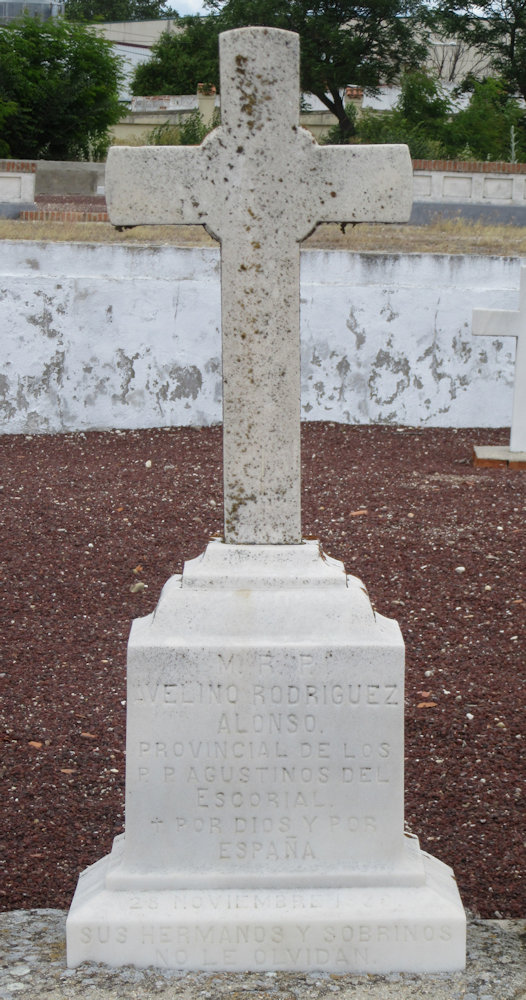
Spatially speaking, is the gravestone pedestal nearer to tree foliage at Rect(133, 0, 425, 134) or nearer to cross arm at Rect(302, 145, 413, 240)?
cross arm at Rect(302, 145, 413, 240)

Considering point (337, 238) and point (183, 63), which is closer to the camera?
point (337, 238)

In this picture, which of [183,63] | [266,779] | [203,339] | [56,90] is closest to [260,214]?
[266,779]

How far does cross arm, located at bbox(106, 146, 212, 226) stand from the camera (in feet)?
8.42

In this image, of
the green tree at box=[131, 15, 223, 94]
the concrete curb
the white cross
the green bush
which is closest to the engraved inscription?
the concrete curb

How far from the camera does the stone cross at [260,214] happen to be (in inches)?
99.4

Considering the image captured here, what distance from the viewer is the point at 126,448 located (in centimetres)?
780

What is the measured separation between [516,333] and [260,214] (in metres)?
5.03

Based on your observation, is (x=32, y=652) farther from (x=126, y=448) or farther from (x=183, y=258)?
(x=183, y=258)

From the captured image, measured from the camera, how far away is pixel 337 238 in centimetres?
1082

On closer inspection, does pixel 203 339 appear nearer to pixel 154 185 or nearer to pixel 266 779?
pixel 154 185

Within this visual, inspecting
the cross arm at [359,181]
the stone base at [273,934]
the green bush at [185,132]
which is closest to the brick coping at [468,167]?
the green bush at [185,132]

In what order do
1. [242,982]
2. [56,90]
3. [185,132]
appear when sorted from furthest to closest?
[56,90]
[185,132]
[242,982]

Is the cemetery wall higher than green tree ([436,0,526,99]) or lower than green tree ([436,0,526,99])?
lower

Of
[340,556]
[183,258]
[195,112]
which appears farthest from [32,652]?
[195,112]
